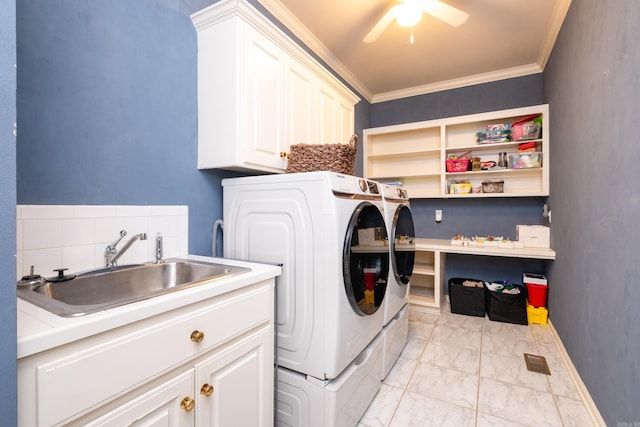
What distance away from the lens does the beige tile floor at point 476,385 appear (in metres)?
1.57

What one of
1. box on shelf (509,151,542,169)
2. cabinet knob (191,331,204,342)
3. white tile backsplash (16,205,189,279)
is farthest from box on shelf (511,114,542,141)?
cabinet knob (191,331,204,342)

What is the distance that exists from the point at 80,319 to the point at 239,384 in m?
0.63

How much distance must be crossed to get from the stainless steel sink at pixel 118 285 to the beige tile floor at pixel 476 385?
1.18 metres

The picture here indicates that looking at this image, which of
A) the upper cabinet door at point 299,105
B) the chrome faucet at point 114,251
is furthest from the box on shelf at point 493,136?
the chrome faucet at point 114,251

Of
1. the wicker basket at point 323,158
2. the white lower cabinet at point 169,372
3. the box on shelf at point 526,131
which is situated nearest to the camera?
the white lower cabinet at point 169,372

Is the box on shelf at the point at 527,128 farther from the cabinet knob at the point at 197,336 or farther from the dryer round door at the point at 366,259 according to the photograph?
the cabinet knob at the point at 197,336

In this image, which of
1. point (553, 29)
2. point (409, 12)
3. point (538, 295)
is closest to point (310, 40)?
point (409, 12)

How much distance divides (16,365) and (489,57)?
386 cm

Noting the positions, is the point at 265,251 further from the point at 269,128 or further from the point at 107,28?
the point at 107,28

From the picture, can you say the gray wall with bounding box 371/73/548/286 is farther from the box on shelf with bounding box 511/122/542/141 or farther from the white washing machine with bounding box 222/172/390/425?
the white washing machine with bounding box 222/172/390/425

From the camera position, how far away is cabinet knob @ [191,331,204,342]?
914 millimetres

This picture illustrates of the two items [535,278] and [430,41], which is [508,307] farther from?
[430,41]

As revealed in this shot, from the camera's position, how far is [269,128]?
68.7 inches

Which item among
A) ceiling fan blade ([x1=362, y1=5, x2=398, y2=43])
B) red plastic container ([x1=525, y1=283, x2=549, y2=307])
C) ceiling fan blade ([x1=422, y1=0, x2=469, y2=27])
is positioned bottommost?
red plastic container ([x1=525, y1=283, x2=549, y2=307])
